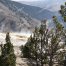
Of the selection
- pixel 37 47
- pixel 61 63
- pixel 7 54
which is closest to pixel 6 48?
pixel 7 54

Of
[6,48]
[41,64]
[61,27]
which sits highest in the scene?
[61,27]

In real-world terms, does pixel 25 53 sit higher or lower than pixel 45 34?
lower

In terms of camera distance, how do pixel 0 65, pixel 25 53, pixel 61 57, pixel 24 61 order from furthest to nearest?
pixel 25 53 < pixel 24 61 < pixel 61 57 < pixel 0 65

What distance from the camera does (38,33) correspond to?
138 ft

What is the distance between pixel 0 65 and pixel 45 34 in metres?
8.63

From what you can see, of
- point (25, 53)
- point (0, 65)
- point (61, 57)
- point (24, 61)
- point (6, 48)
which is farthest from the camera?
point (25, 53)

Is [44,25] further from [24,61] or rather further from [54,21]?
[24,61]

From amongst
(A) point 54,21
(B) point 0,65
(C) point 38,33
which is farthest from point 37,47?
(B) point 0,65

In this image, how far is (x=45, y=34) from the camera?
40.6 metres

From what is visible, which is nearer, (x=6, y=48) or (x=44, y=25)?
(x=6, y=48)

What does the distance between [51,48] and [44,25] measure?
11.7 ft

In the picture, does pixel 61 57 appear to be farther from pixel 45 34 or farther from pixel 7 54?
pixel 7 54

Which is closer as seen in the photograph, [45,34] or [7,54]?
[7,54]

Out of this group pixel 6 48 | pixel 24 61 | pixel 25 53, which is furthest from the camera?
pixel 25 53
